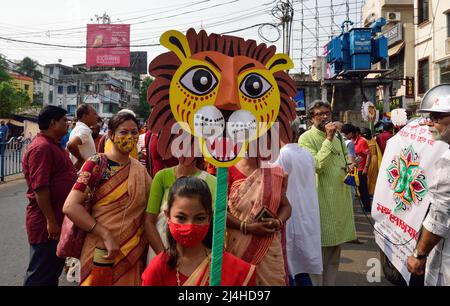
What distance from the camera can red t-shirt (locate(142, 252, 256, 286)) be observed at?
1.48 metres

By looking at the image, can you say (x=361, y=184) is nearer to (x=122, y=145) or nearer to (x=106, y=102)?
(x=122, y=145)

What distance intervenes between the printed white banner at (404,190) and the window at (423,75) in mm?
18410

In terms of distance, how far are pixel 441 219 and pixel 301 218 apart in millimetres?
1035

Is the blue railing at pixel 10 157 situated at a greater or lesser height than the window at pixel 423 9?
lesser

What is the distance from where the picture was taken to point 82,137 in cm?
367

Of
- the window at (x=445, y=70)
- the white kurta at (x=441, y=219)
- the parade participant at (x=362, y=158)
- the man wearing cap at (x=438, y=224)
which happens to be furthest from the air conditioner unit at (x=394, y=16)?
the white kurta at (x=441, y=219)

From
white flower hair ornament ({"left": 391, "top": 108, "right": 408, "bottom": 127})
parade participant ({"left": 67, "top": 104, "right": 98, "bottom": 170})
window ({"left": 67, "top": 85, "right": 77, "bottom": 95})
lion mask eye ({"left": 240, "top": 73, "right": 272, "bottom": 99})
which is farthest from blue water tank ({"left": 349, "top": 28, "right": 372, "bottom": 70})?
window ({"left": 67, "top": 85, "right": 77, "bottom": 95})

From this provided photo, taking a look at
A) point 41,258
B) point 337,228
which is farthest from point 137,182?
point 337,228

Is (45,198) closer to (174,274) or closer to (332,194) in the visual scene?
(174,274)

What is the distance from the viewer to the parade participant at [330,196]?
10.4 ft

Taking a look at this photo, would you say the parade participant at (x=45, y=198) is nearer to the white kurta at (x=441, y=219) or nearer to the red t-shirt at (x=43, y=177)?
the red t-shirt at (x=43, y=177)

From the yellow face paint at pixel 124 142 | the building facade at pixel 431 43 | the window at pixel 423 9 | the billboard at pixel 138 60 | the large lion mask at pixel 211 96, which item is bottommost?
the yellow face paint at pixel 124 142

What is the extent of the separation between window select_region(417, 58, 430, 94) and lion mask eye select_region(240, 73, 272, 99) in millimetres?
19879

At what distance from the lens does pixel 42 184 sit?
8.13 ft
